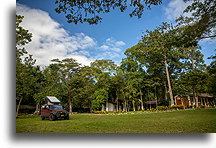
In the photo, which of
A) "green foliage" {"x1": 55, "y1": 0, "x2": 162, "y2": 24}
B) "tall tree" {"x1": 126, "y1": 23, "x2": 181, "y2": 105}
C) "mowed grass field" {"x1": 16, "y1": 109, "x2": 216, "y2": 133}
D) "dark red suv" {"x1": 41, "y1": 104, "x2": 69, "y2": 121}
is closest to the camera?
"mowed grass field" {"x1": 16, "y1": 109, "x2": 216, "y2": 133}

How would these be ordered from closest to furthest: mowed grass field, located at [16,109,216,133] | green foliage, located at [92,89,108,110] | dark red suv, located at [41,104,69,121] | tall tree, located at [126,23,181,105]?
mowed grass field, located at [16,109,216,133]
tall tree, located at [126,23,181,105]
dark red suv, located at [41,104,69,121]
green foliage, located at [92,89,108,110]

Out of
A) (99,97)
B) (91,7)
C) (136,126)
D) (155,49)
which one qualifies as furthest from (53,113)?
(99,97)

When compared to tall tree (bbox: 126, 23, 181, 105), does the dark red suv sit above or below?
below

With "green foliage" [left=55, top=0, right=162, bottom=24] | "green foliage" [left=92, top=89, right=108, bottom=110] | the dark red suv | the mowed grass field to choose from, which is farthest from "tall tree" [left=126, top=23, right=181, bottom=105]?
"green foliage" [left=92, top=89, right=108, bottom=110]

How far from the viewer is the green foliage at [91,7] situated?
147 inches

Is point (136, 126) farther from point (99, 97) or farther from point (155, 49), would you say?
point (99, 97)

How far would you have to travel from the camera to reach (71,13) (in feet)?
12.5

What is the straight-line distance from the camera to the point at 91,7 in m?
3.78

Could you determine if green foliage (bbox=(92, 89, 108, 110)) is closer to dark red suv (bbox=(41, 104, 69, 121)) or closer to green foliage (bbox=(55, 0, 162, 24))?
dark red suv (bbox=(41, 104, 69, 121))

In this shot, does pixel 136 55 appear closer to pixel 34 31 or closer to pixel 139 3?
pixel 139 3

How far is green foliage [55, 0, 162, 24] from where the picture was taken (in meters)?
3.73

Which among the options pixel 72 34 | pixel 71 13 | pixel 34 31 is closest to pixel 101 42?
pixel 72 34

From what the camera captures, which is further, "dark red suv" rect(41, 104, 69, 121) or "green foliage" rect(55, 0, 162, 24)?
"dark red suv" rect(41, 104, 69, 121)
